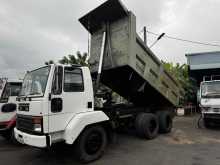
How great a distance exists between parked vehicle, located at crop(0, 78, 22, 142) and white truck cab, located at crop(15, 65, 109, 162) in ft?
4.48

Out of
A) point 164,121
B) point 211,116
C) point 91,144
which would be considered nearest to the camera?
point 91,144

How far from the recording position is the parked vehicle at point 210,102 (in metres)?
7.42

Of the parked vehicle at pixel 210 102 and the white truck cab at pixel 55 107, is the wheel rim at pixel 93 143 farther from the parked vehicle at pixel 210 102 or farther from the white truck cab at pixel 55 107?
the parked vehicle at pixel 210 102

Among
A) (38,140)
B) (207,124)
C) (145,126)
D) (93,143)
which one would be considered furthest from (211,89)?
(38,140)

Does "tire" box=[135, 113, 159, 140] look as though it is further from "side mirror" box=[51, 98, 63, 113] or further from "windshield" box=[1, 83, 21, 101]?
"windshield" box=[1, 83, 21, 101]

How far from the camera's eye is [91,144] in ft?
14.1

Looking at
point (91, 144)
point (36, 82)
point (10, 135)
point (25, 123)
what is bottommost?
point (10, 135)

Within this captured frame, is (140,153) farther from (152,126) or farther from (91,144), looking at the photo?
(152,126)

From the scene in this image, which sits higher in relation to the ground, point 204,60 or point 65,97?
point 204,60

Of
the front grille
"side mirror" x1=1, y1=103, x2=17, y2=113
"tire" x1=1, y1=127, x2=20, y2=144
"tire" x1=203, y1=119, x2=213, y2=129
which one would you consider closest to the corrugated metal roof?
"tire" x1=203, y1=119, x2=213, y2=129

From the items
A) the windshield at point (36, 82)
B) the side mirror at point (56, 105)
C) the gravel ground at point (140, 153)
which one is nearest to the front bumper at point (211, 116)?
the gravel ground at point (140, 153)

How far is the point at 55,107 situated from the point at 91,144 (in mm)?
1270

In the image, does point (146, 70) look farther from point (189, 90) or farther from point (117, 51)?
point (189, 90)

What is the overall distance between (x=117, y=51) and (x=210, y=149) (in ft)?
12.3
